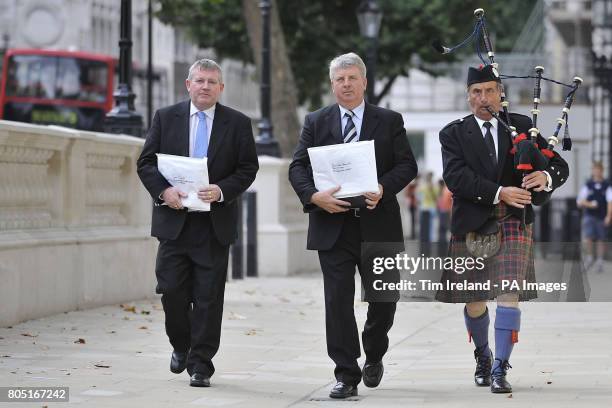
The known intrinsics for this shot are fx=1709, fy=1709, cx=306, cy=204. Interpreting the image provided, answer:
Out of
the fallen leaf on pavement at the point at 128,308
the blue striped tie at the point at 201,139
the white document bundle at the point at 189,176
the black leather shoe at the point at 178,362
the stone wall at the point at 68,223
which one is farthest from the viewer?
the fallen leaf on pavement at the point at 128,308

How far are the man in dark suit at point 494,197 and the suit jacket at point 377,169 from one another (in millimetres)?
249

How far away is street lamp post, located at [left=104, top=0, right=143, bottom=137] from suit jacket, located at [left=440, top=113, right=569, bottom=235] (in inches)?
334

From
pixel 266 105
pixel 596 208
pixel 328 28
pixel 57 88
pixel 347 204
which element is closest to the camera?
pixel 347 204

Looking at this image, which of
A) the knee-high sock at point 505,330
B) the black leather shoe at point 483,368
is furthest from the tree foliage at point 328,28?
the knee-high sock at point 505,330

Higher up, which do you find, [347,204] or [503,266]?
[347,204]

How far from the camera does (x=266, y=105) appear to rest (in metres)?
24.4

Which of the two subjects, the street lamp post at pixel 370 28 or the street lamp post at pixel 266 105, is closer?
the street lamp post at pixel 266 105

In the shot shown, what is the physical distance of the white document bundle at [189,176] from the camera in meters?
9.24

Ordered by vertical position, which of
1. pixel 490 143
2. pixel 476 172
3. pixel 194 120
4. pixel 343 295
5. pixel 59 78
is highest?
pixel 59 78

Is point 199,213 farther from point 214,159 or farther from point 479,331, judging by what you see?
point 479,331

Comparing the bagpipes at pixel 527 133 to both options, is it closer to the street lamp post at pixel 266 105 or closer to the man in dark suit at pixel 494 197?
the man in dark suit at pixel 494 197

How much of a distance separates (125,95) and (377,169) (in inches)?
338

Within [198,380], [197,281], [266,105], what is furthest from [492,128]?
[266,105]

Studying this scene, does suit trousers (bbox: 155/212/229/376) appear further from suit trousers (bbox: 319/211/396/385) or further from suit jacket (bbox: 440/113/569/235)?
suit jacket (bbox: 440/113/569/235)
